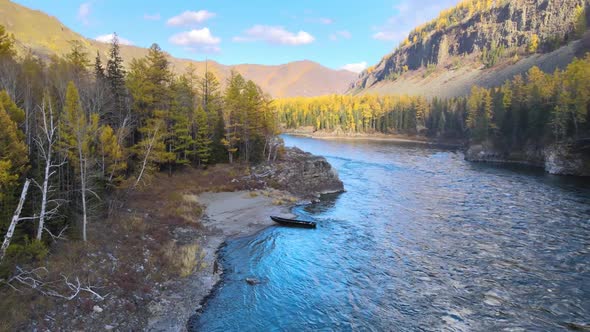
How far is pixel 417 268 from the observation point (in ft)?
86.9

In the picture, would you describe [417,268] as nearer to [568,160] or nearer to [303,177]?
[303,177]

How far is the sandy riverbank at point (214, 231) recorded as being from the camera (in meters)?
20.0

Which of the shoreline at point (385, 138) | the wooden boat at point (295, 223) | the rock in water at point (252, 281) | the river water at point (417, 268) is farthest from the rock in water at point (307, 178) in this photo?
the shoreline at point (385, 138)

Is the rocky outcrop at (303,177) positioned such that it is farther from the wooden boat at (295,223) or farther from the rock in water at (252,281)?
the rock in water at (252,281)

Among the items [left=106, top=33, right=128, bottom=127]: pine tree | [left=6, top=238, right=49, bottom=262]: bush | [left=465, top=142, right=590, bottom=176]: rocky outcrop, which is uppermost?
[left=106, top=33, right=128, bottom=127]: pine tree

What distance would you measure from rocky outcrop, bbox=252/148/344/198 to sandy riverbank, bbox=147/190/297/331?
397 cm

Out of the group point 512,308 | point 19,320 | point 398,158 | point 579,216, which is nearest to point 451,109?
point 398,158

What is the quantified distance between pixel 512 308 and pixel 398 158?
7925 cm

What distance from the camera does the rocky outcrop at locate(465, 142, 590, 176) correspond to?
68125mm

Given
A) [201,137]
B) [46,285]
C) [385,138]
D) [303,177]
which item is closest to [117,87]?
[201,137]

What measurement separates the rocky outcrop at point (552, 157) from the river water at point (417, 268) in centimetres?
2225

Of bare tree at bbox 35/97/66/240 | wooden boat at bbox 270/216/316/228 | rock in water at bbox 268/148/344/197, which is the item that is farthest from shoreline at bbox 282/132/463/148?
bare tree at bbox 35/97/66/240

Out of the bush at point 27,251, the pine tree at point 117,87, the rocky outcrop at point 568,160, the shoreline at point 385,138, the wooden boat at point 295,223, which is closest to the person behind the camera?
the bush at point 27,251

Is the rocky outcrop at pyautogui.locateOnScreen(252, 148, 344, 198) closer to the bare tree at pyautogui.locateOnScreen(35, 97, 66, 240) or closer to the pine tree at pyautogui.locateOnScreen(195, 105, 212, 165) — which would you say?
the pine tree at pyautogui.locateOnScreen(195, 105, 212, 165)
